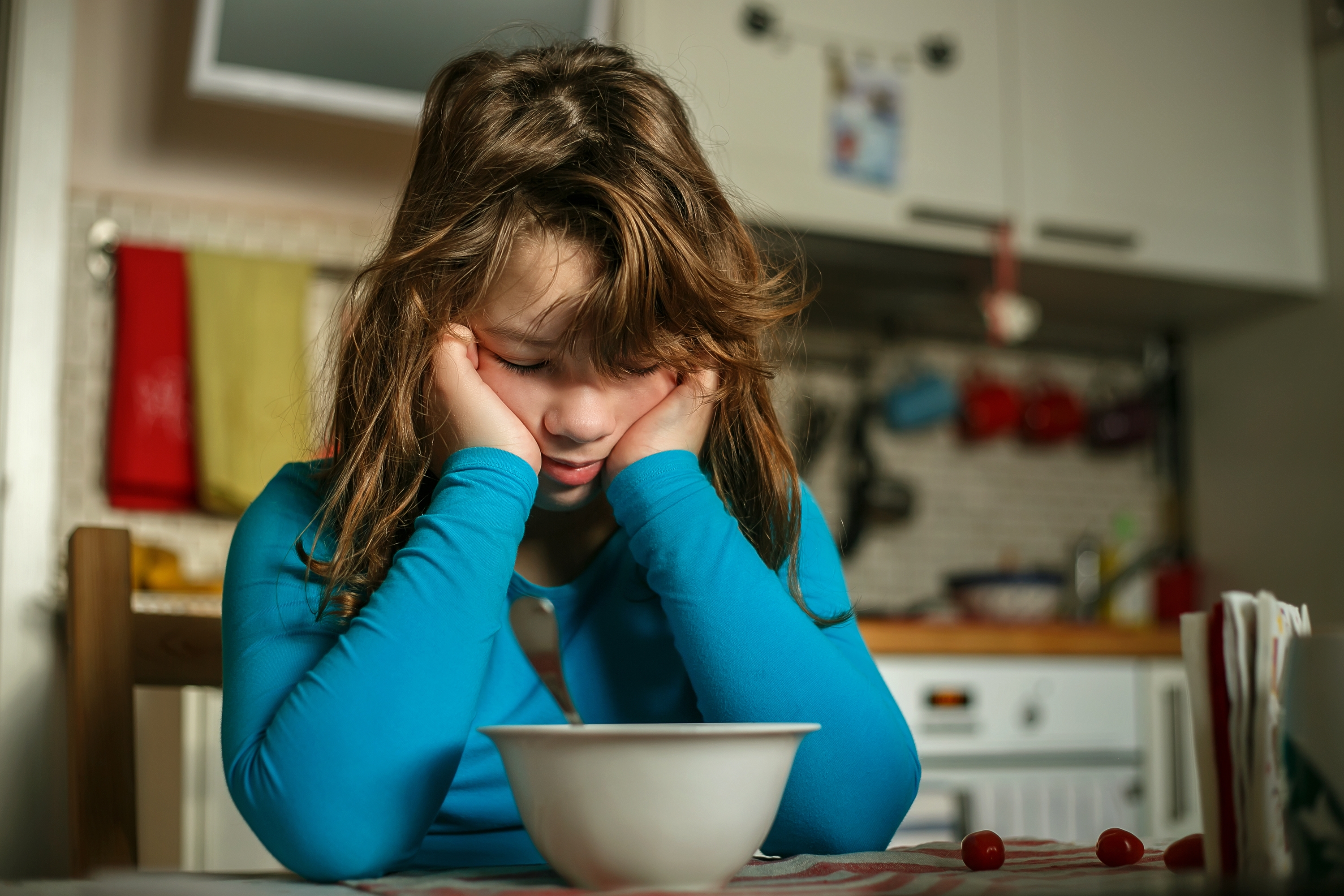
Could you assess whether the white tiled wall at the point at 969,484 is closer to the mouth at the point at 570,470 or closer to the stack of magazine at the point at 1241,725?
the mouth at the point at 570,470

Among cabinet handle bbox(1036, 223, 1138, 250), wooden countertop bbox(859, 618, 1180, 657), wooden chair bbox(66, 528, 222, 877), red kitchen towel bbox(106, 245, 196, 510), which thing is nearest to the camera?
wooden chair bbox(66, 528, 222, 877)

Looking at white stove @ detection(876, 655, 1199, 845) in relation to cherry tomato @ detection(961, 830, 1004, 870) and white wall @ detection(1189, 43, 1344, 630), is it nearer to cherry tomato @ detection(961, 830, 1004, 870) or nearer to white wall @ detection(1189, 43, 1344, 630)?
white wall @ detection(1189, 43, 1344, 630)

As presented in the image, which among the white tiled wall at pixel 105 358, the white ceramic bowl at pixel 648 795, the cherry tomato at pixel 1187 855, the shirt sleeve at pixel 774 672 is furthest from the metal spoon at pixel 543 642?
the white tiled wall at pixel 105 358

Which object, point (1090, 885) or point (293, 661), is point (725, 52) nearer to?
point (293, 661)

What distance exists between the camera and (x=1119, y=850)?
1.96 ft

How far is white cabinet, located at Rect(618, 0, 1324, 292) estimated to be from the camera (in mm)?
2068

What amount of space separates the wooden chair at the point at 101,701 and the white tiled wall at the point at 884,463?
126cm

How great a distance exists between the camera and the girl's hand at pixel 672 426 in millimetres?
810

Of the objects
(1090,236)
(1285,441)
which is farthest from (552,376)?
(1285,441)

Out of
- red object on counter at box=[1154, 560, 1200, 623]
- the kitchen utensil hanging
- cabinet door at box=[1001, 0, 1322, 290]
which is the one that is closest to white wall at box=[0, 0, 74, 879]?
the kitchen utensil hanging

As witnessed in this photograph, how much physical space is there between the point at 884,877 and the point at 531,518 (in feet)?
1.52

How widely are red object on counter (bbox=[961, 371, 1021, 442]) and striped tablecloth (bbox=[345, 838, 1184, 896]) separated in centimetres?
193

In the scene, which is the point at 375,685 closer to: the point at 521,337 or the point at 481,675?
the point at 481,675

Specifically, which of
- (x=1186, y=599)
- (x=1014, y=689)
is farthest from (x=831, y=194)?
(x=1186, y=599)
